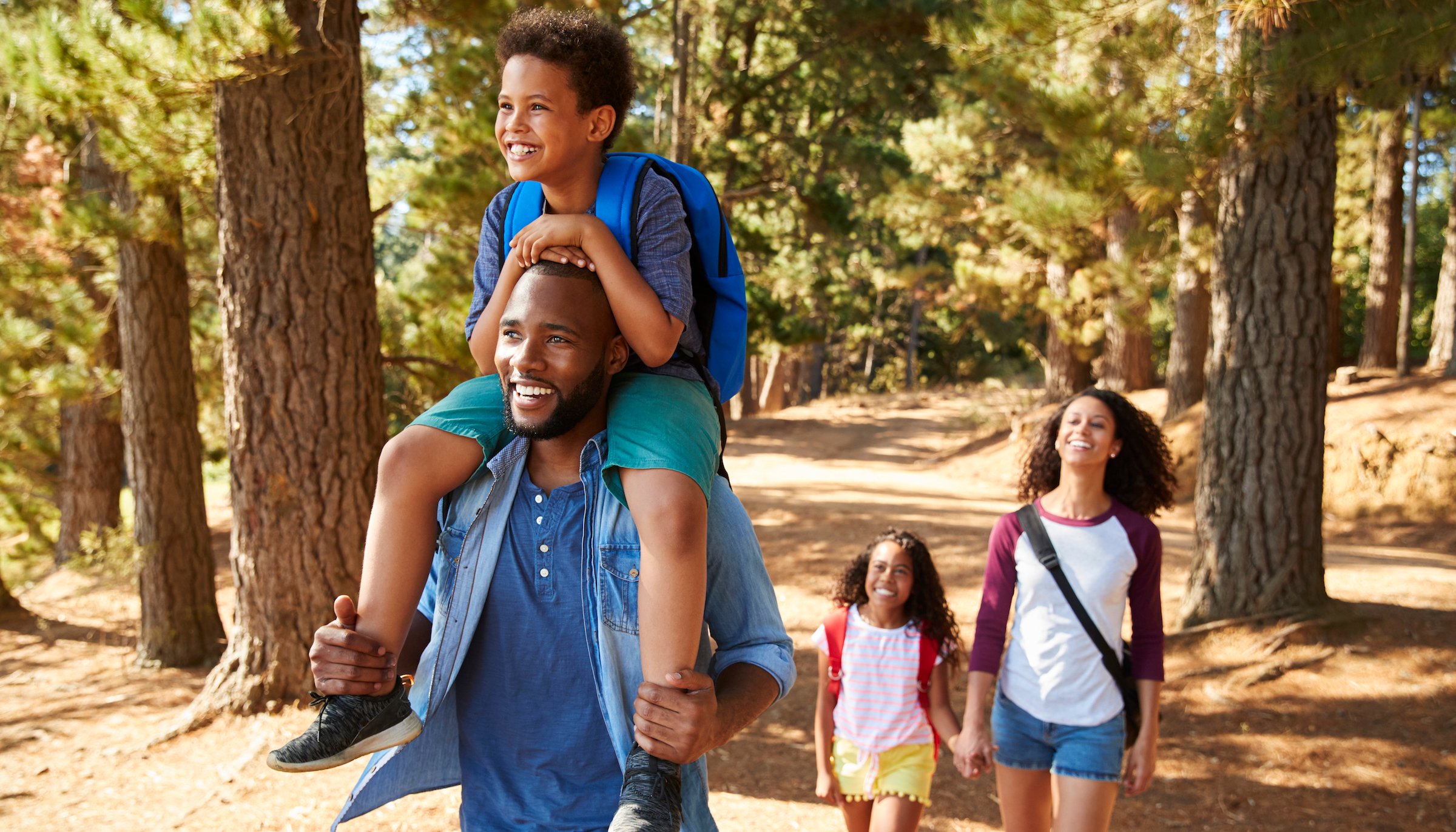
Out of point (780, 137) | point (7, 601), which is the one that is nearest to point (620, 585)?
point (7, 601)

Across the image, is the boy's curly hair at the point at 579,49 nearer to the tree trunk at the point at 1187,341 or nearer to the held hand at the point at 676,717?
the held hand at the point at 676,717

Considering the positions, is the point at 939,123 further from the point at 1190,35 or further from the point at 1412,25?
the point at 1412,25

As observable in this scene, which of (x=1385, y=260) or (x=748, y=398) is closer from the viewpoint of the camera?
(x=1385, y=260)

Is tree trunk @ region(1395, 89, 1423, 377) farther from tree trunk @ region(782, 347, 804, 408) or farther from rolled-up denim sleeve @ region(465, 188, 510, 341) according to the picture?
tree trunk @ region(782, 347, 804, 408)

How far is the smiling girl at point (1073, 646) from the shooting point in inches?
116

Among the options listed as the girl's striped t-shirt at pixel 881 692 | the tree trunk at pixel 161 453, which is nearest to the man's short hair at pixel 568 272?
the girl's striped t-shirt at pixel 881 692

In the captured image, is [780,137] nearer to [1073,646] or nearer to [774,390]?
[774,390]

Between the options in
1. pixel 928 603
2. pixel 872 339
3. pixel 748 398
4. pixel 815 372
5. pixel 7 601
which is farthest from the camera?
pixel 872 339

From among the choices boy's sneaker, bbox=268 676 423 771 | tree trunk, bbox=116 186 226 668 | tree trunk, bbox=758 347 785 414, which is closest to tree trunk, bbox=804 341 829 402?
tree trunk, bbox=758 347 785 414

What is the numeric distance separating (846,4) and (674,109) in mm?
3794

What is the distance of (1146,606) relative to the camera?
3045 mm

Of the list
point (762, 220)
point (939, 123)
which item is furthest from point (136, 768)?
point (762, 220)

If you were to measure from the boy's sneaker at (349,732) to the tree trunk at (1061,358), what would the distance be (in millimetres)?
14519

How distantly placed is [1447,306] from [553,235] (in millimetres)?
15930
